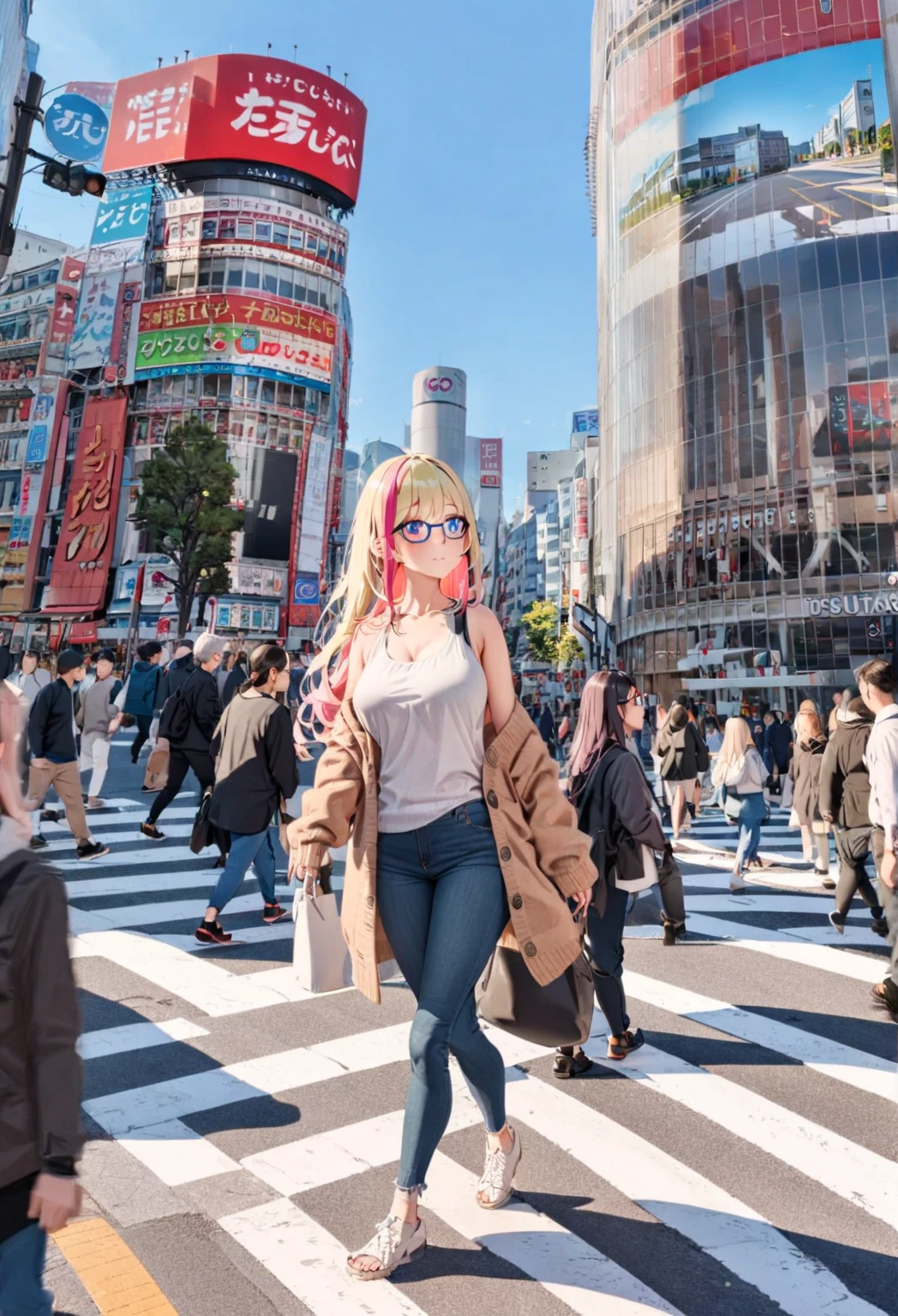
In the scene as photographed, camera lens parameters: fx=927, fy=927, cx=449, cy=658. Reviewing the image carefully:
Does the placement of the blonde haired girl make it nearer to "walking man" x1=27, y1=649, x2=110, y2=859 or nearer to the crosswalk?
the crosswalk

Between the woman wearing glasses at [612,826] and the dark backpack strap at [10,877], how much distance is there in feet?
10.4

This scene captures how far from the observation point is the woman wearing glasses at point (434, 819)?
260 cm

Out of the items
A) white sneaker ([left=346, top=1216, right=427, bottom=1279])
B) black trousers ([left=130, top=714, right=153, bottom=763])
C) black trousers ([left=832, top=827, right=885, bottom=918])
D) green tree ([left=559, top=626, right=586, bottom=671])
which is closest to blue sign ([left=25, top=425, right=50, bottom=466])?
black trousers ([left=130, top=714, right=153, bottom=763])


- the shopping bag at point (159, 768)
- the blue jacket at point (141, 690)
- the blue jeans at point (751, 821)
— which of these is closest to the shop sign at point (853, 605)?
the blue jacket at point (141, 690)

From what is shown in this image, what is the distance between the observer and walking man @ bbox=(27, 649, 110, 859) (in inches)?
344

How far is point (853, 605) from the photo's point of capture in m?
43.5

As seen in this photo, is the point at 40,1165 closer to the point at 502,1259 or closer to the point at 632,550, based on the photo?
the point at 502,1259

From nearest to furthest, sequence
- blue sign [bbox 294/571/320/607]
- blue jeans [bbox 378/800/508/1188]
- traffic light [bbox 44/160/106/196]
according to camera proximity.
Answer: blue jeans [bbox 378/800/508/1188], traffic light [bbox 44/160/106/196], blue sign [bbox 294/571/320/607]

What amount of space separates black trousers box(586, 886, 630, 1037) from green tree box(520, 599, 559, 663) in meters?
87.3

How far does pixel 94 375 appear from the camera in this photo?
184ft

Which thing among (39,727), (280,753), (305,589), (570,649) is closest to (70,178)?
(39,727)

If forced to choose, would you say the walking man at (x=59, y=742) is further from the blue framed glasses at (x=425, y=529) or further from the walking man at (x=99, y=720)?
the blue framed glasses at (x=425, y=529)

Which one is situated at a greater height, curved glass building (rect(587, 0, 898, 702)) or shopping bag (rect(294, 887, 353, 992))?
curved glass building (rect(587, 0, 898, 702))

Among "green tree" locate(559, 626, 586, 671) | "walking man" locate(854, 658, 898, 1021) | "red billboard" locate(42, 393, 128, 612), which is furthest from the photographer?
"green tree" locate(559, 626, 586, 671)
